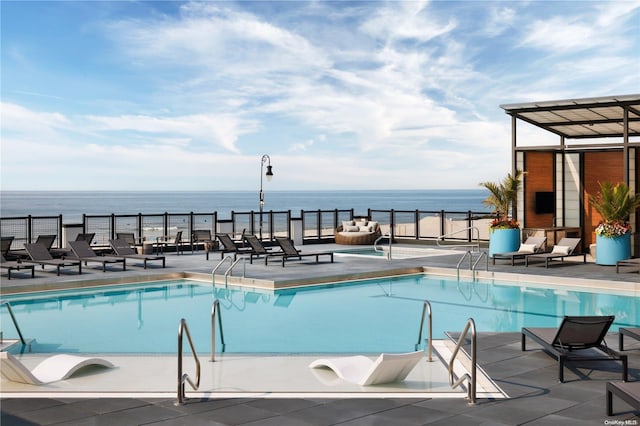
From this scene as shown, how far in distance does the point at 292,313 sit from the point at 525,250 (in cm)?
754

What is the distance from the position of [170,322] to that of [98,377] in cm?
397

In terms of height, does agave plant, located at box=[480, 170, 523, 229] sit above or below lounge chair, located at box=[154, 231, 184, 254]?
above

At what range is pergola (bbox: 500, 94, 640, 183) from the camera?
637 inches

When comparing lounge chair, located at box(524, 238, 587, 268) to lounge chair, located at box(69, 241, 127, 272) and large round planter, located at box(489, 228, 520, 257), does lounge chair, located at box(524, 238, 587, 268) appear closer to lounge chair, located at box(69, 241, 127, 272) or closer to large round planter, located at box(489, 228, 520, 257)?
large round planter, located at box(489, 228, 520, 257)

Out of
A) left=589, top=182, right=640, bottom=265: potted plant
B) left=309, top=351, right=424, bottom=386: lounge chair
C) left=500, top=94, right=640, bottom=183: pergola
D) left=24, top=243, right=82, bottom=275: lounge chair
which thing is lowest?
left=309, top=351, right=424, bottom=386: lounge chair

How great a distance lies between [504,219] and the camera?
58.9 ft

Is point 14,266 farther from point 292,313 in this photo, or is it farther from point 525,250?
point 525,250

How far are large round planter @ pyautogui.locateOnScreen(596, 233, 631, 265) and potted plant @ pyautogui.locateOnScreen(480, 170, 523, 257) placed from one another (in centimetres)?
211

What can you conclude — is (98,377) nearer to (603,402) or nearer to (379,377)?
(379,377)

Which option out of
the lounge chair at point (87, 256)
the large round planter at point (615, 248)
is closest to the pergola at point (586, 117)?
the large round planter at point (615, 248)

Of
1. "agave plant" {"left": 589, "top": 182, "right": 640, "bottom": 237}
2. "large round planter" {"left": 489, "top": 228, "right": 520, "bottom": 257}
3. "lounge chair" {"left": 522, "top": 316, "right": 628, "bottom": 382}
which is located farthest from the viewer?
"large round planter" {"left": 489, "top": 228, "right": 520, "bottom": 257}

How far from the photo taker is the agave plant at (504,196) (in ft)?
58.7

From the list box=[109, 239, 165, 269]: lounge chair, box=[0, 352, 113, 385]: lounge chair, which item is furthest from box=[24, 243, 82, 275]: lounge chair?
box=[0, 352, 113, 385]: lounge chair

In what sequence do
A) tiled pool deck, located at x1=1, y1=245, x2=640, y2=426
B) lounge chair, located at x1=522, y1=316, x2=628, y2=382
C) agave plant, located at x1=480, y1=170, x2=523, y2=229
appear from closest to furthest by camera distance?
tiled pool deck, located at x1=1, y1=245, x2=640, y2=426
lounge chair, located at x1=522, y1=316, x2=628, y2=382
agave plant, located at x1=480, y1=170, x2=523, y2=229
